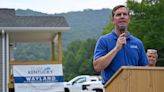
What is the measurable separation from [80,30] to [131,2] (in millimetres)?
67081

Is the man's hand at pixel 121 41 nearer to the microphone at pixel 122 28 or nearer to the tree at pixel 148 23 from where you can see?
the microphone at pixel 122 28

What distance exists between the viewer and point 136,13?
40.1 metres

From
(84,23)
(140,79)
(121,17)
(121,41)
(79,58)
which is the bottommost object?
(79,58)

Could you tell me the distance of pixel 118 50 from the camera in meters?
4.02

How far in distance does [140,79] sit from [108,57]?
59 cm

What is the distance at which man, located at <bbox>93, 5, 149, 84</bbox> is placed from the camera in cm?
411

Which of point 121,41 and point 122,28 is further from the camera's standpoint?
point 122,28

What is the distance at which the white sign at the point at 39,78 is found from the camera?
21.5 metres

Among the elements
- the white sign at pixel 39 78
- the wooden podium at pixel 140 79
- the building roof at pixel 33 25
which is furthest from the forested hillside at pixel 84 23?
the wooden podium at pixel 140 79

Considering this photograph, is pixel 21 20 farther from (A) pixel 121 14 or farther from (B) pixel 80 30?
(B) pixel 80 30

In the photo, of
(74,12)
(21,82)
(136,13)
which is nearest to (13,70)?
(21,82)

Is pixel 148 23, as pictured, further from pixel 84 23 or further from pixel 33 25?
pixel 84 23

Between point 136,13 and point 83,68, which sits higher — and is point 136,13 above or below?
above

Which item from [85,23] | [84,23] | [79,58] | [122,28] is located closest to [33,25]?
[122,28]
